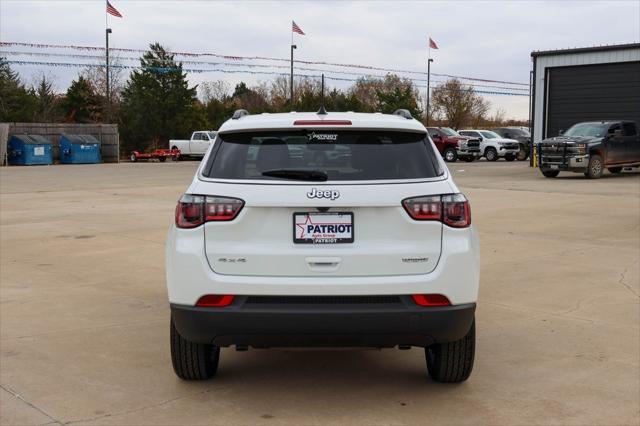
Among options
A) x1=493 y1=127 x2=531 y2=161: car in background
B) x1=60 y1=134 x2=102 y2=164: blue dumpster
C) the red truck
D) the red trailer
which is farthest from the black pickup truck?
the red trailer

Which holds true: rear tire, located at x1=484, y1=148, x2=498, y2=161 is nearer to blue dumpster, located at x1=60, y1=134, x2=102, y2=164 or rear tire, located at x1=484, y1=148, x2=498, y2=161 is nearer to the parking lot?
blue dumpster, located at x1=60, y1=134, x2=102, y2=164

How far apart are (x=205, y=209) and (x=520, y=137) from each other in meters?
42.5

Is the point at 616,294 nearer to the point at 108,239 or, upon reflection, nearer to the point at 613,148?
the point at 108,239

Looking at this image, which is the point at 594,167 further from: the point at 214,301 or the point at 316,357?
the point at 214,301

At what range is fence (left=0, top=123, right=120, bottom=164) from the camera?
134 feet

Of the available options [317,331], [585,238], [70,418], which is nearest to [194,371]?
[70,418]

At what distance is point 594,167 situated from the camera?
25438 mm

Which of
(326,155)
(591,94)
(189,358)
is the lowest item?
(189,358)

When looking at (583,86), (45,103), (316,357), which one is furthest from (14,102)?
(316,357)

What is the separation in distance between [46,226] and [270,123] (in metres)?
9.77

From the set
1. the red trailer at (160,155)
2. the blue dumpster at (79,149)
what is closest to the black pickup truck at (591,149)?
the blue dumpster at (79,149)

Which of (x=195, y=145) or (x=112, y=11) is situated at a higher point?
(x=112, y=11)

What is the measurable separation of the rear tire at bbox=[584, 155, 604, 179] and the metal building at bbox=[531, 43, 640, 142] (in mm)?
8400

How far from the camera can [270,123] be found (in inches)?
169
